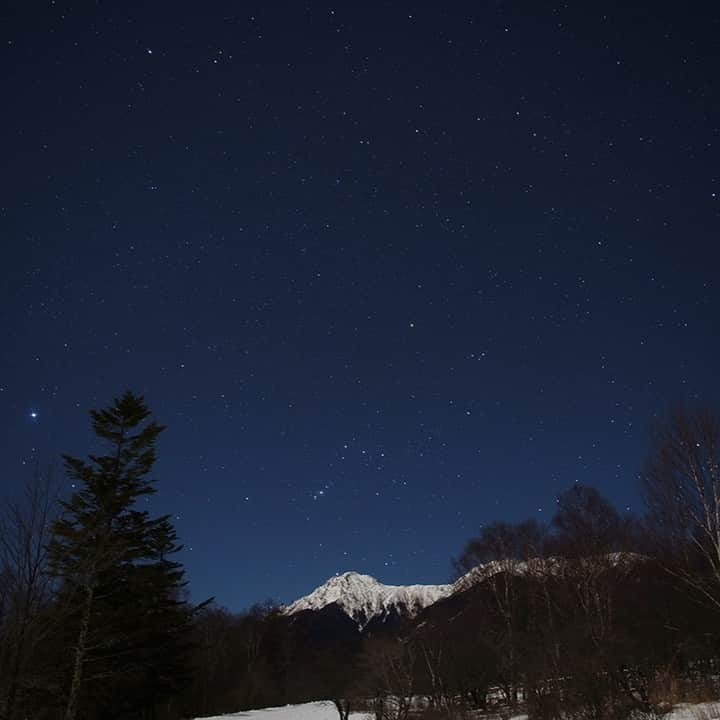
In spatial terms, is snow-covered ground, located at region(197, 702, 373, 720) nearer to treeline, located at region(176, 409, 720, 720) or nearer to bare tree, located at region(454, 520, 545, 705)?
treeline, located at region(176, 409, 720, 720)

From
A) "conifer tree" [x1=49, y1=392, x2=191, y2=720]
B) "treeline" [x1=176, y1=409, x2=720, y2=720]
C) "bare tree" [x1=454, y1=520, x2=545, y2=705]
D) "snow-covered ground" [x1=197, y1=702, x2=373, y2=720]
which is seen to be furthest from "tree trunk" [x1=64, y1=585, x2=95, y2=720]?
"bare tree" [x1=454, y1=520, x2=545, y2=705]

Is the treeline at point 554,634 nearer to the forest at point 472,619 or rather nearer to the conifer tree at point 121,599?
the forest at point 472,619

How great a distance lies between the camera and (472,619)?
50.6 metres

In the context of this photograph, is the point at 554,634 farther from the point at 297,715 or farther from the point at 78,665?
the point at 297,715

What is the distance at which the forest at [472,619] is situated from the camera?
11.6 meters

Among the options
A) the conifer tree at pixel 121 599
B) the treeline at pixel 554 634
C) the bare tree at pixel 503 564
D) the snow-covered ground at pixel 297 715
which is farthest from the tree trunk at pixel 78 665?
the bare tree at pixel 503 564

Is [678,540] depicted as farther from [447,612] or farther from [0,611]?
[447,612]

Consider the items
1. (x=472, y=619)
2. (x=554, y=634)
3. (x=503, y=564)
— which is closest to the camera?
(x=554, y=634)

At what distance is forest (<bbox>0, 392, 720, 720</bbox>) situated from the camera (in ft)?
38.1

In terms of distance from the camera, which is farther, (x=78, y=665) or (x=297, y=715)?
(x=297, y=715)

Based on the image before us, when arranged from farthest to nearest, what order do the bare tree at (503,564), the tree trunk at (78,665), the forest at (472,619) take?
the bare tree at (503,564), the tree trunk at (78,665), the forest at (472,619)

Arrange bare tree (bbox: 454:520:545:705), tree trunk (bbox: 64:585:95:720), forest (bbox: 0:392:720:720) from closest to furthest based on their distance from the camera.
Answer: forest (bbox: 0:392:720:720) < tree trunk (bbox: 64:585:95:720) < bare tree (bbox: 454:520:545:705)

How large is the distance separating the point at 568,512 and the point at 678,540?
16803 millimetres

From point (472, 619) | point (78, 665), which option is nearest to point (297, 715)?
point (472, 619)
